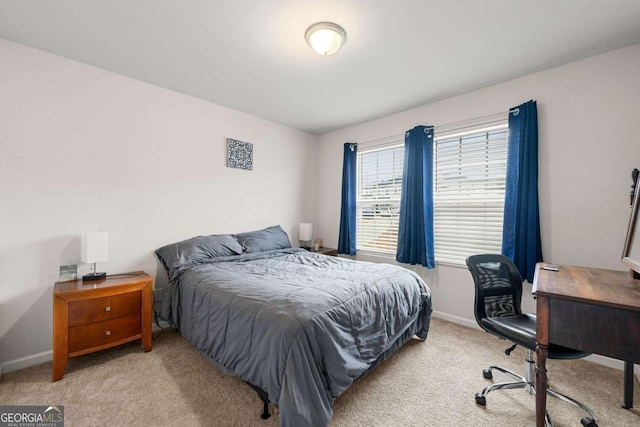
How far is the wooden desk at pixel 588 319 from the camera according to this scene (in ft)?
3.75

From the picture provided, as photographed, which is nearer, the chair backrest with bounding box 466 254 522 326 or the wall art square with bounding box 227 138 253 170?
the chair backrest with bounding box 466 254 522 326

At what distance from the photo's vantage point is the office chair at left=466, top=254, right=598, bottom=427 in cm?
170

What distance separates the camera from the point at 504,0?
1.65 metres

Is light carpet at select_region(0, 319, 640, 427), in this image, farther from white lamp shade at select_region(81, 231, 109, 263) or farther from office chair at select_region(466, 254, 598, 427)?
white lamp shade at select_region(81, 231, 109, 263)

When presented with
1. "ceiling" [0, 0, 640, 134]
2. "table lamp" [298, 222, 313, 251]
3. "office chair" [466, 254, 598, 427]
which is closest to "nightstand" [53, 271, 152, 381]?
"ceiling" [0, 0, 640, 134]

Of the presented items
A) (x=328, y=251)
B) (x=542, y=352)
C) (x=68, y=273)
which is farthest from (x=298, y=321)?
(x=328, y=251)

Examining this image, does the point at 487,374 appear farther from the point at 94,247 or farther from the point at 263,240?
the point at 94,247

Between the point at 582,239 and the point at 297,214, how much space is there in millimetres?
3353

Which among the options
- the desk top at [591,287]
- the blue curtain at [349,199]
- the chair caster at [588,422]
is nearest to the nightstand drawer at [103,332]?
the blue curtain at [349,199]

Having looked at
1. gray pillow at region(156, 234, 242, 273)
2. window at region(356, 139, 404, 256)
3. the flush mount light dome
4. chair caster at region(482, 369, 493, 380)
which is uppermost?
the flush mount light dome

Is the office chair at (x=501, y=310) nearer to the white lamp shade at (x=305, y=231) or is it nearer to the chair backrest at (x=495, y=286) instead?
the chair backrest at (x=495, y=286)

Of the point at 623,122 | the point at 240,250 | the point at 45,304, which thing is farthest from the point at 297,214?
the point at 623,122

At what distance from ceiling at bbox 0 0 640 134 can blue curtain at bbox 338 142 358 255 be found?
3.87ft

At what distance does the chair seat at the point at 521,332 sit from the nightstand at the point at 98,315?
277cm
